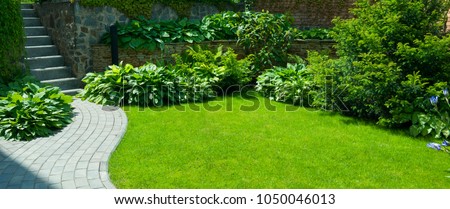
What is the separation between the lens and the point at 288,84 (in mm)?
7371

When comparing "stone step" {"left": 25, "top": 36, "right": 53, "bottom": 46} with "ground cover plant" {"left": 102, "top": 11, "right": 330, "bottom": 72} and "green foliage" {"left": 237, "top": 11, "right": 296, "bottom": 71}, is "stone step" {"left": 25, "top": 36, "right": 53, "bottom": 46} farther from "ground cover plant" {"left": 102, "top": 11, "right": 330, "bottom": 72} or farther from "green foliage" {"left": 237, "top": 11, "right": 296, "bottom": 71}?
"green foliage" {"left": 237, "top": 11, "right": 296, "bottom": 71}

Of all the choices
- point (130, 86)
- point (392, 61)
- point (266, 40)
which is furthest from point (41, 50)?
point (392, 61)

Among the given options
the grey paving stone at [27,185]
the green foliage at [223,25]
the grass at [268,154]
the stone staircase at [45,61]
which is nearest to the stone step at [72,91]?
the stone staircase at [45,61]

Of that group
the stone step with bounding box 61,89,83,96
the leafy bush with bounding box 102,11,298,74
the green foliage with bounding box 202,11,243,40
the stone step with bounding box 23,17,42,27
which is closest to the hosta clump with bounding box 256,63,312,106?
the leafy bush with bounding box 102,11,298,74

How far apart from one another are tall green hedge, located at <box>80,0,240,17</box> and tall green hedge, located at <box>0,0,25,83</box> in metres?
1.54

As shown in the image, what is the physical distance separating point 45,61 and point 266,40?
4.88 m

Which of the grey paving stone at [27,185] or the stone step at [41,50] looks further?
the stone step at [41,50]

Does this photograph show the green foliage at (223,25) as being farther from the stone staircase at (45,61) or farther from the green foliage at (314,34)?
the stone staircase at (45,61)

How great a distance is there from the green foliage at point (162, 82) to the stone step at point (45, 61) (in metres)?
1.34

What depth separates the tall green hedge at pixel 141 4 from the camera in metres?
8.85

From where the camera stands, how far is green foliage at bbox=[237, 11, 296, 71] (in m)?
9.10

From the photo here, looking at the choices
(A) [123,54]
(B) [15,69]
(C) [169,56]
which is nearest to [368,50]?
(C) [169,56]

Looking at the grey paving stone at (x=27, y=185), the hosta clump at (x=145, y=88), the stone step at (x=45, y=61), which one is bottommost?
the grey paving stone at (x=27, y=185)

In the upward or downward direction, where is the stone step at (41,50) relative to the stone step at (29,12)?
downward
